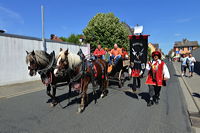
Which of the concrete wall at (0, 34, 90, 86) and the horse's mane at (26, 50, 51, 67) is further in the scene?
the concrete wall at (0, 34, 90, 86)

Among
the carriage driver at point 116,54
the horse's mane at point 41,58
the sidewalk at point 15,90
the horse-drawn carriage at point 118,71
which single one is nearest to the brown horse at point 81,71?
the horse's mane at point 41,58

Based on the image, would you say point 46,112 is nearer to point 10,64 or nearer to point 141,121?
point 141,121

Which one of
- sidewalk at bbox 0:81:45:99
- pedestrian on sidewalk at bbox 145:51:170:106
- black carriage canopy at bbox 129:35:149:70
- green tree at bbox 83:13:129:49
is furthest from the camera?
green tree at bbox 83:13:129:49

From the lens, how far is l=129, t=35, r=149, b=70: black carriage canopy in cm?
547

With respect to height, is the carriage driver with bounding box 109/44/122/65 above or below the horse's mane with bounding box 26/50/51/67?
above

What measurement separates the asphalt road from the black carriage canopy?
148 centimetres

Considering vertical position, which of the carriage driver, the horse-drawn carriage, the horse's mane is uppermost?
the carriage driver

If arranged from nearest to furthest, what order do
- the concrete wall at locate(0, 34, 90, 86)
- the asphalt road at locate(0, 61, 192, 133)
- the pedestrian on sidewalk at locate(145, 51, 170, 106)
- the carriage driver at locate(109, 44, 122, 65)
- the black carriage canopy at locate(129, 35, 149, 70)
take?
the asphalt road at locate(0, 61, 192, 133) → the pedestrian on sidewalk at locate(145, 51, 170, 106) → the black carriage canopy at locate(129, 35, 149, 70) → the carriage driver at locate(109, 44, 122, 65) → the concrete wall at locate(0, 34, 90, 86)

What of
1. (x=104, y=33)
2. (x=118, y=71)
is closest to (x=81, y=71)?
(x=118, y=71)

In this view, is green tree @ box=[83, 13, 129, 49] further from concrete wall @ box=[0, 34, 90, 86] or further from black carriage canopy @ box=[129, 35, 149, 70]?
black carriage canopy @ box=[129, 35, 149, 70]

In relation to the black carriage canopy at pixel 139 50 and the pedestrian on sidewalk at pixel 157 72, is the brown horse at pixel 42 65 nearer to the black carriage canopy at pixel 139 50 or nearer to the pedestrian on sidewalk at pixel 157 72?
the black carriage canopy at pixel 139 50

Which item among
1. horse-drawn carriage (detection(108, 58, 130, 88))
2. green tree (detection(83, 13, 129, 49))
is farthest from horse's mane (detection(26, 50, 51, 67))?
green tree (detection(83, 13, 129, 49))

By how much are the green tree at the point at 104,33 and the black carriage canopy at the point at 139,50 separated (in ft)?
52.8

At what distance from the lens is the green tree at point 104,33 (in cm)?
2166
